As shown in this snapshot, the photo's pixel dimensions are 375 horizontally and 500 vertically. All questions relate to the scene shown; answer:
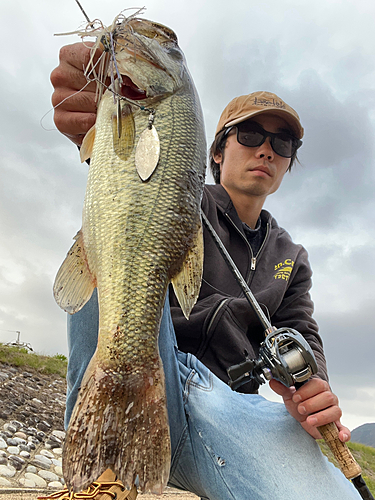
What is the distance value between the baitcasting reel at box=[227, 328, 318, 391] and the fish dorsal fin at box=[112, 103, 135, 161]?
1173 mm

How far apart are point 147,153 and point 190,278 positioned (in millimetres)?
576

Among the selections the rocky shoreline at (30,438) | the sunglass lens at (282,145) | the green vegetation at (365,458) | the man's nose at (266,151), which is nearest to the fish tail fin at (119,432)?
the man's nose at (266,151)

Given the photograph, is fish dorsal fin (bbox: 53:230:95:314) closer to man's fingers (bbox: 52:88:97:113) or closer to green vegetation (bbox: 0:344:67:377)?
man's fingers (bbox: 52:88:97:113)

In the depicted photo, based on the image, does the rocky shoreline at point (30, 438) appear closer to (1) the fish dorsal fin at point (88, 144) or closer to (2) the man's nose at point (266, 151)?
(1) the fish dorsal fin at point (88, 144)

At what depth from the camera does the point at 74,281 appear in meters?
1.62

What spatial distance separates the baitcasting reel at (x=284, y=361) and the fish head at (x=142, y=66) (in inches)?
52.9

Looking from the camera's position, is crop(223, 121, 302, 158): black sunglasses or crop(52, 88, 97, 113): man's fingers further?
crop(223, 121, 302, 158): black sunglasses

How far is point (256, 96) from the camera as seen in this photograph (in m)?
3.36

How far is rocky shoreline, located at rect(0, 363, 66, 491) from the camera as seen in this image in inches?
151

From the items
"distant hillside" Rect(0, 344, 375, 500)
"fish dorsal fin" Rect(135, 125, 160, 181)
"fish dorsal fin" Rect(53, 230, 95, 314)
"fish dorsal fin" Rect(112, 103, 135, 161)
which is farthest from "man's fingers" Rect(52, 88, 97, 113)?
"distant hillside" Rect(0, 344, 375, 500)

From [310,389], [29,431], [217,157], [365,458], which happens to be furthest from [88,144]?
[365,458]

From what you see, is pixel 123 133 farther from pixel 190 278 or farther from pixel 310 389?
pixel 310 389

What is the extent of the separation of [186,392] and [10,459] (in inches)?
121

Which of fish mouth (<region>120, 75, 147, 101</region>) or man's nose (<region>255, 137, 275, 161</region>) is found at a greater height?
man's nose (<region>255, 137, 275, 161</region>)
